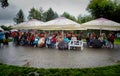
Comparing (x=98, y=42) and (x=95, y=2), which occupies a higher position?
(x=95, y=2)

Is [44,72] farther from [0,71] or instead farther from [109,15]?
[109,15]

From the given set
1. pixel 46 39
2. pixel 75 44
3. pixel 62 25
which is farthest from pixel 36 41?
pixel 75 44

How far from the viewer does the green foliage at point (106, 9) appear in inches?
2145

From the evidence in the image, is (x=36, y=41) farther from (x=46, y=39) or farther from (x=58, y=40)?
(x=58, y=40)

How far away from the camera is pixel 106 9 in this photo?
184ft

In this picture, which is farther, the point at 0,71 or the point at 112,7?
the point at 112,7

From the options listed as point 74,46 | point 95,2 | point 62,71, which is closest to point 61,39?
point 74,46

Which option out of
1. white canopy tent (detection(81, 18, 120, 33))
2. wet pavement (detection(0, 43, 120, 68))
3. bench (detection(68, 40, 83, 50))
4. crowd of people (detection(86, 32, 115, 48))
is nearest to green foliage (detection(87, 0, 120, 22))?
crowd of people (detection(86, 32, 115, 48))

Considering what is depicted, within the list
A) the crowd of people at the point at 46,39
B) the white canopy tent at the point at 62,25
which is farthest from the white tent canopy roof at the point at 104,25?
the white canopy tent at the point at 62,25

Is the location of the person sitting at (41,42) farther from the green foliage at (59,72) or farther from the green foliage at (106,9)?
the green foliage at (106,9)

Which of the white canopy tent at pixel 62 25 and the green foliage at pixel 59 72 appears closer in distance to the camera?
the green foliage at pixel 59 72

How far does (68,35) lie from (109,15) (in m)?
35.4

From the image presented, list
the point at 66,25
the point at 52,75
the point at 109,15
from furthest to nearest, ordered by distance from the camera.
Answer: the point at 109,15, the point at 66,25, the point at 52,75

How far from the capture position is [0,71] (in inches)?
362
